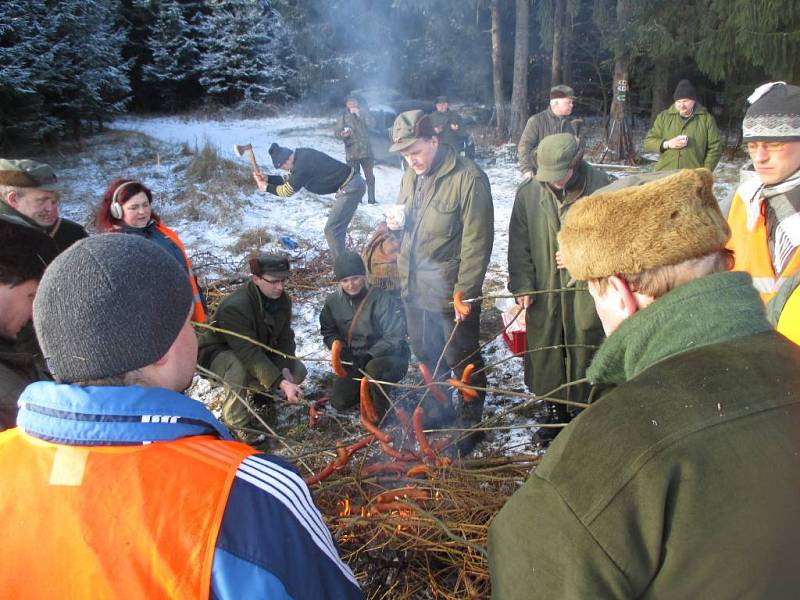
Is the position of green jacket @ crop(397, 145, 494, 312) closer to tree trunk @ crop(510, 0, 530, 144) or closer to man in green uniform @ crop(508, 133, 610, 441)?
man in green uniform @ crop(508, 133, 610, 441)

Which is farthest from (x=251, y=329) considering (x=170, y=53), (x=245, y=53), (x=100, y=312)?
(x=245, y=53)

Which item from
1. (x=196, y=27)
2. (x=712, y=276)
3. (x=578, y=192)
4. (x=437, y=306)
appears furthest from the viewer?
(x=196, y=27)

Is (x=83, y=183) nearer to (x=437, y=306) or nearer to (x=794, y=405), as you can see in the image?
(x=437, y=306)

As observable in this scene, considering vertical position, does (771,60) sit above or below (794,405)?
above

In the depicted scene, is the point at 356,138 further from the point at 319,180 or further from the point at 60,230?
the point at 60,230

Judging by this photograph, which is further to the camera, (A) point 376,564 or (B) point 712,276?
(A) point 376,564

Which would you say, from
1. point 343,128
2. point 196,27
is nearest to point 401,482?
point 343,128

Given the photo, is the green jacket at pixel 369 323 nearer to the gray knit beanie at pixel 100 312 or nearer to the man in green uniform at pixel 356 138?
the gray knit beanie at pixel 100 312

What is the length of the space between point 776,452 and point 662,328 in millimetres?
251

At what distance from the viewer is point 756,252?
2.35 m

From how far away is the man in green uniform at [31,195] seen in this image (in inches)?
127

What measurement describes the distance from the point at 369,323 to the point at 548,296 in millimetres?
1469

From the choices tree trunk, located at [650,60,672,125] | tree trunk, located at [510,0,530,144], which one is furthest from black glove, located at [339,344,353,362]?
tree trunk, located at [650,60,672,125]

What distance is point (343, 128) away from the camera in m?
9.80
